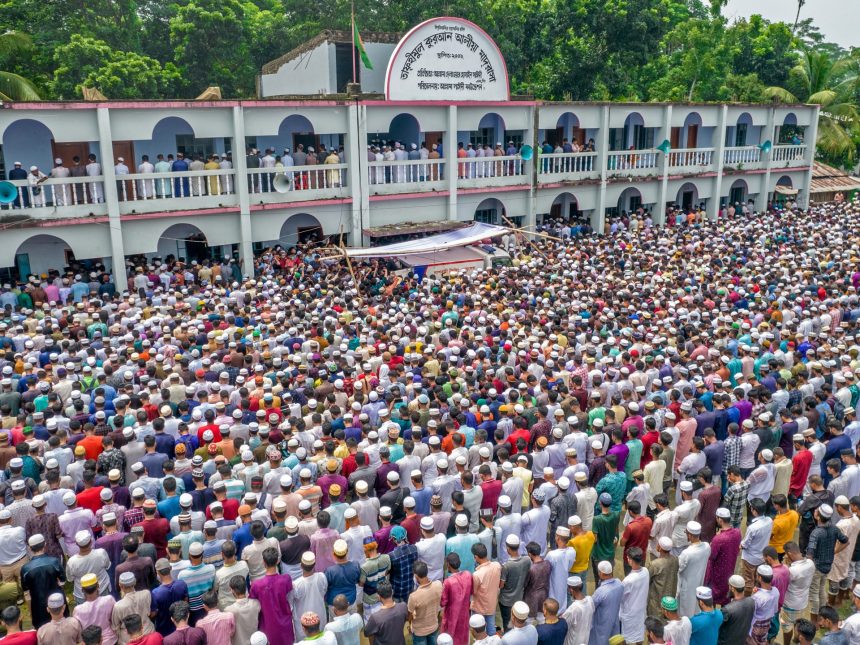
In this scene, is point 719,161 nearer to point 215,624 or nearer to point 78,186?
point 78,186

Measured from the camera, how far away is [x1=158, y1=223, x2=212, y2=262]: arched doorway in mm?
19422

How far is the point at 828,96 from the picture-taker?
114 feet

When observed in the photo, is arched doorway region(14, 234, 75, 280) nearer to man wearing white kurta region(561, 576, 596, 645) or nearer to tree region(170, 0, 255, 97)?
man wearing white kurta region(561, 576, 596, 645)

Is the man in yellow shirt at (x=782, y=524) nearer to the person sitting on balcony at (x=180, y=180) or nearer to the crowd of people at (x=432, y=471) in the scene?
Answer: the crowd of people at (x=432, y=471)

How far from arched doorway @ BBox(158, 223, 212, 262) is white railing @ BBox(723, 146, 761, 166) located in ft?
64.8

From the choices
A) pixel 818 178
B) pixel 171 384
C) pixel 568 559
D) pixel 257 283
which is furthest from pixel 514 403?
pixel 818 178

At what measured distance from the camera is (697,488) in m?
8.63

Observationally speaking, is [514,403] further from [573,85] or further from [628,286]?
[573,85]

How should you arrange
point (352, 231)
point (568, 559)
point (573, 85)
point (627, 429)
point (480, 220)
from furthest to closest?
point (573, 85) < point (480, 220) < point (352, 231) < point (627, 429) < point (568, 559)

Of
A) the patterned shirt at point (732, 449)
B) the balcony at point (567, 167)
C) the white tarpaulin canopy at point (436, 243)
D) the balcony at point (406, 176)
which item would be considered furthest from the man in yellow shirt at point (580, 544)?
the balcony at point (567, 167)

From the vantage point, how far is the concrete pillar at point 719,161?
93.0 ft

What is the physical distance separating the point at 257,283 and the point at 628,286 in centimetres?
860

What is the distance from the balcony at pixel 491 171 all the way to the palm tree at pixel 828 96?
1804 centimetres

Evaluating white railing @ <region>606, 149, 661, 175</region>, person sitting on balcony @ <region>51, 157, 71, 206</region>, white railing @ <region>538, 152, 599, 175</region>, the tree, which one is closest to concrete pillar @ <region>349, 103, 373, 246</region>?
white railing @ <region>538, 152, 599, 175</region>
